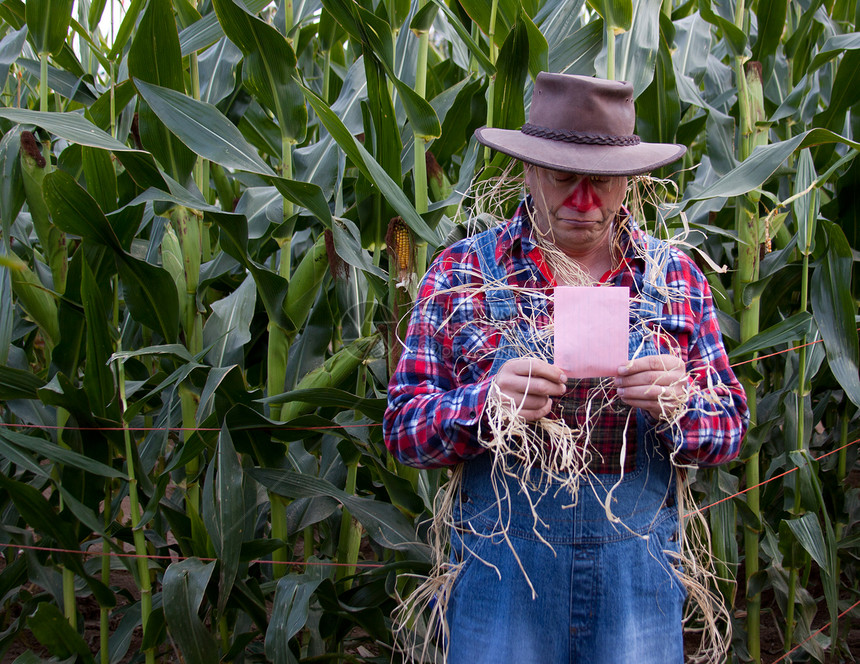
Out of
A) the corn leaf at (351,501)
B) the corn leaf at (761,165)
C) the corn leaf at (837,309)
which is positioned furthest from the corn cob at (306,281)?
the corn leaf at (837,309)

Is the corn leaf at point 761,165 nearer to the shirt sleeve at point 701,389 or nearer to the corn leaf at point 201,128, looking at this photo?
the shirt sleeve at point 701,389

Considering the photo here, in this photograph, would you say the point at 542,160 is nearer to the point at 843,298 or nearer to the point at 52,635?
the point at 843,298

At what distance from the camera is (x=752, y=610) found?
2.22m

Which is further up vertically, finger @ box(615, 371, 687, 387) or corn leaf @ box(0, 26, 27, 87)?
corn leaf @ box(0, 26, 27, 87)

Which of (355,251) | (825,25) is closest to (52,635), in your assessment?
(355,251)

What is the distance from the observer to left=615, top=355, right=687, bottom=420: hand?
1130 mm

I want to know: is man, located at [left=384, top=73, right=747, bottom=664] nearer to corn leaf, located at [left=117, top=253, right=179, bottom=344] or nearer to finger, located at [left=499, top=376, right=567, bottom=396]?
finger, located at [left=499, top=376, right=567, bottom=396]

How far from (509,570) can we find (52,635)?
1366mm

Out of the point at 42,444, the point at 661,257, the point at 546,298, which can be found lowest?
the point at 42,444

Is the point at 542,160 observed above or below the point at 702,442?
above

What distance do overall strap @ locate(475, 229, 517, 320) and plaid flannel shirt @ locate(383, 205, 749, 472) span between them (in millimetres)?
14

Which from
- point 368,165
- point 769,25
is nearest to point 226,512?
point 368,165

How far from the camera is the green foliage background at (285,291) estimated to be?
1752mm

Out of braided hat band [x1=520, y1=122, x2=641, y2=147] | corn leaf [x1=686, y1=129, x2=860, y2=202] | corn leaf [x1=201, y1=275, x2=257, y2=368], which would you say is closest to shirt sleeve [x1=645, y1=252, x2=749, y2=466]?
braided hat band [x1=520, y1=122, x2=641, y2=147]
